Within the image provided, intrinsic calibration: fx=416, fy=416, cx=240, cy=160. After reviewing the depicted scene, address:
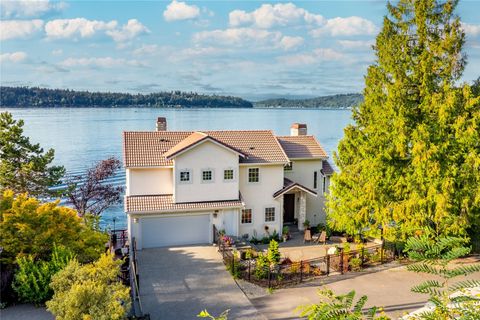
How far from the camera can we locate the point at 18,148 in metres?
28.6

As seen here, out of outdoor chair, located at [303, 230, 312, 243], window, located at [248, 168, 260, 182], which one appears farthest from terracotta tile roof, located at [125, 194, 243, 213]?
outdoor chair, located at [303, 230, 312, 243]

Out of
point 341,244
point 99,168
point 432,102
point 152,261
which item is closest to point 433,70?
point 432,102

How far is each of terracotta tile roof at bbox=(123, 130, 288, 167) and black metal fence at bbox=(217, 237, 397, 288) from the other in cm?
656

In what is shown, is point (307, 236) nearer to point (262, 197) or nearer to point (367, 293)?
point (262, 197)

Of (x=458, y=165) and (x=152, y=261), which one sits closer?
(x=458, y=165)

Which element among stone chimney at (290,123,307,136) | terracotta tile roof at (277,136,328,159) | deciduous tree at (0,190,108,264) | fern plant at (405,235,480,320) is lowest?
deciduous tree at (0,190,108,264)

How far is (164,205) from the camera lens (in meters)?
25.7

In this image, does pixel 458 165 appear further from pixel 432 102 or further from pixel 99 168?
pixel 99 168

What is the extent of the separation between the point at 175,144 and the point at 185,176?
9.87 feet

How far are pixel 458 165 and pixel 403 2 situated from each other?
9.13 m

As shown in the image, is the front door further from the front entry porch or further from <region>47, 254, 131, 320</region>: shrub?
<region>47, 254, 131, 320</region>: shrub

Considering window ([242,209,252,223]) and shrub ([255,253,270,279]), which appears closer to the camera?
shrub ([255,253,270,279])

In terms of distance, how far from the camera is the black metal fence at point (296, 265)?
2117 centimetres

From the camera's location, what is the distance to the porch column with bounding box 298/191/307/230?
29.7 m
